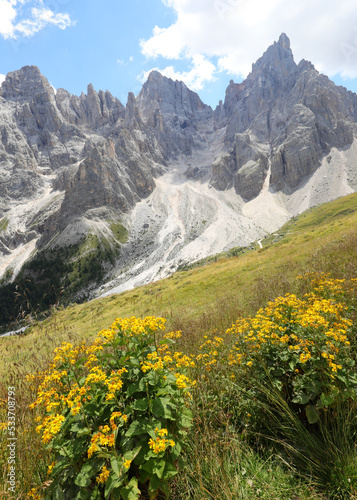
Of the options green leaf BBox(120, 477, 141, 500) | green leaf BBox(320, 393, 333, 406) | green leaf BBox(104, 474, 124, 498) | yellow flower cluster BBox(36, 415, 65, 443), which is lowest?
green leaf BBox(320, 393, 333, 406)

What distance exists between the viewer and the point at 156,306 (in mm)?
19969

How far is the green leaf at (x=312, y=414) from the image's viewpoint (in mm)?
3520

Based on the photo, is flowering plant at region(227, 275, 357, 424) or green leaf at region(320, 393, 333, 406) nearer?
green leaf at region(320, 393, 333, 406)

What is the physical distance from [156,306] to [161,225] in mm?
174274

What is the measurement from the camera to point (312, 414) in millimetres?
3576

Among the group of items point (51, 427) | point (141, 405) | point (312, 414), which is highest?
point (51, 427)

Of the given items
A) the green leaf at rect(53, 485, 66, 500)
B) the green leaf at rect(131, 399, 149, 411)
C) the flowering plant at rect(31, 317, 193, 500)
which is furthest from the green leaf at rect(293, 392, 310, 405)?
the green leaf at rect(53, 485, 66, 500)

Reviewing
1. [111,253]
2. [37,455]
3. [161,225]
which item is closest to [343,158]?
[161,225]

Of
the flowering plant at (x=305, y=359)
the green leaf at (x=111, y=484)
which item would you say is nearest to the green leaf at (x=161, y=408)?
the green leaf at (x=111, y=484)

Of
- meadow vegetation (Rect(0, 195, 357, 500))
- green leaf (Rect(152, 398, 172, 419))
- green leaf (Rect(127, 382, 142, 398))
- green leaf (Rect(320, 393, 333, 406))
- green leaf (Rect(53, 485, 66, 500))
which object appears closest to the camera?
green leaf (Rect(53, 485, 66, 500))

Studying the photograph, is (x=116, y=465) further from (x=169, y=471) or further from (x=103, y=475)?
(x=169, y=471)

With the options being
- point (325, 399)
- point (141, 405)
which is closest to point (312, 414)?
point (325, 399)

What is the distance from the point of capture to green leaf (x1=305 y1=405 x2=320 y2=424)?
11.5ft

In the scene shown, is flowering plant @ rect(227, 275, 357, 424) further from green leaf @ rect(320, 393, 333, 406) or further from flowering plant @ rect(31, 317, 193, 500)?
flowering plant @ rect(31, 317, 193, 500)
